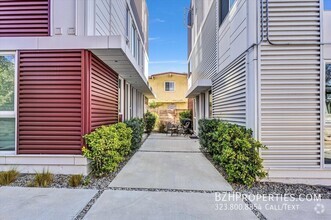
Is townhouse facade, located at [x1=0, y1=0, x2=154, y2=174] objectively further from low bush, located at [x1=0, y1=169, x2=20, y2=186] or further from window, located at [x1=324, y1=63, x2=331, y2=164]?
window, located at [x1=324, y1=63, x2=331, y2=164]

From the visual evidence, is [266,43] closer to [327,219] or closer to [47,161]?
[327,219]

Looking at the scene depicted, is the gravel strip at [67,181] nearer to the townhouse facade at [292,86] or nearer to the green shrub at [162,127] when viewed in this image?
the townhouse facade at [292,86]

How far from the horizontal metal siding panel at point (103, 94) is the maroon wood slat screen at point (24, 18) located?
134 centimetres

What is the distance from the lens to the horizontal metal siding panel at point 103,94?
18.0 ft

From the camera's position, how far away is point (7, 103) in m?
5.18

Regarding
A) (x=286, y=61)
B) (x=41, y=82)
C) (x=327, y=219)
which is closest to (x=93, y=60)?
(x=41, y=82)

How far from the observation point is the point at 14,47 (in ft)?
16.6

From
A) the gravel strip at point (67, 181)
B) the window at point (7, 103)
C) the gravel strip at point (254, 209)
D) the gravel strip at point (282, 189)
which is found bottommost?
the gravel strip at point (254, 209)

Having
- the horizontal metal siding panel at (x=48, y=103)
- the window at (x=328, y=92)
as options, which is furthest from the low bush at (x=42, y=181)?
the window at (x=328, y=92)

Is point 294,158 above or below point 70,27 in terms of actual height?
below

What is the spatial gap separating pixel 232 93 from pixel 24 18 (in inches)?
220

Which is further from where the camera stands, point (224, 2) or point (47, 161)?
point (224, 2)

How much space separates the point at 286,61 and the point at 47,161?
5.73 m

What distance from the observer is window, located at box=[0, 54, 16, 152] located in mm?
5152
